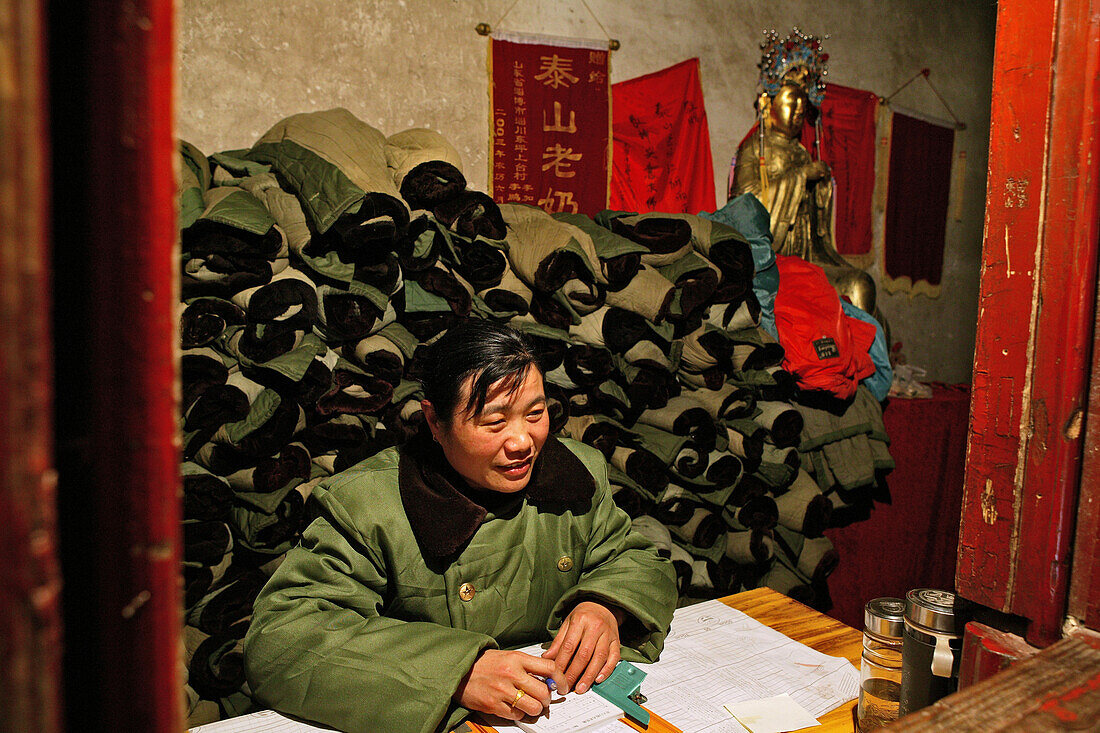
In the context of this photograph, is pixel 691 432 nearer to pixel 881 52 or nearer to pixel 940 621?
pixel 940 621

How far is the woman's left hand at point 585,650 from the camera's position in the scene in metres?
1.33

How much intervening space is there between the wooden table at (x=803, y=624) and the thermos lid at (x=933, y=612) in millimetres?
411

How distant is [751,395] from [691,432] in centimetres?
34

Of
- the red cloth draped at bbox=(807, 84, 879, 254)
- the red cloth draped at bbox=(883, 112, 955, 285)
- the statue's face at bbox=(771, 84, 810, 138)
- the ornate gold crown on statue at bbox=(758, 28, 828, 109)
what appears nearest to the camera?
the statue's face at bbox=(771, 84, 810, 138)

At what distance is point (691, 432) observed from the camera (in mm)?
2680

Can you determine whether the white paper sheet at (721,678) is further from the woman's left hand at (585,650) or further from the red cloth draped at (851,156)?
the red cloth draped at (851,156)

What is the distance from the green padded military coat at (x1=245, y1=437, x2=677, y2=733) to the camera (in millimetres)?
1238

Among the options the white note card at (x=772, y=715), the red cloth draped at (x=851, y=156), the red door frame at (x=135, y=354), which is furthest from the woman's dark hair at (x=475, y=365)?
the red cloth draped at (x=851, y=156)

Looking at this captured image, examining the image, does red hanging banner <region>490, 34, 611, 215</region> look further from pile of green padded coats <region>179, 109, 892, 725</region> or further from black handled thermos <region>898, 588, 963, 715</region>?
black handled thermos <region>898, 588, 963, 715</region>

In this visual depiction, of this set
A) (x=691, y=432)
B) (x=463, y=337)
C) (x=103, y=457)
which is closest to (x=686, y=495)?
(x=691, y=432)

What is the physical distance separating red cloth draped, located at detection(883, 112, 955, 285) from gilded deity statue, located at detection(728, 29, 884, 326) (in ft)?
4.25

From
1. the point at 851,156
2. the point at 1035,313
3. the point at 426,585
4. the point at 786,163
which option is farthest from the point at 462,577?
the point at 851,156

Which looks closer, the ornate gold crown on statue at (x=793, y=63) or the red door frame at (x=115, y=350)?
the red door frame at (x=115, y=350)

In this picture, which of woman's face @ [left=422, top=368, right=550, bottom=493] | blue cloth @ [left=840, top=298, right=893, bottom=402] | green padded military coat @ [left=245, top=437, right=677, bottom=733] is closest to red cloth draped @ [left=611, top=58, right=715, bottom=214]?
blue cloth @ [left=840, top=298, right=893, bottom=402]
